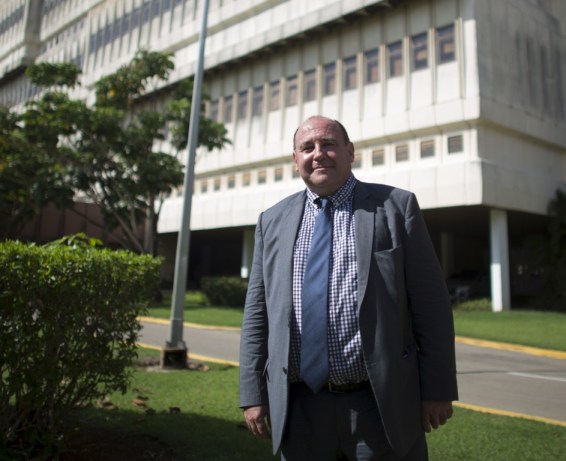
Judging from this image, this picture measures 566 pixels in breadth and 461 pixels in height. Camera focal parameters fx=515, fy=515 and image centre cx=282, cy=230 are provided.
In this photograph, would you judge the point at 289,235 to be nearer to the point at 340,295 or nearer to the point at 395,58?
the point at 340,295

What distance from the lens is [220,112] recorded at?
100 feet

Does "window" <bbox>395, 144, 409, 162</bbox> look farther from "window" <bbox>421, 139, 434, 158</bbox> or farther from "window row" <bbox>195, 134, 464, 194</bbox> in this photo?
"window" <bbox>421, 139, 434, 158</bbox>

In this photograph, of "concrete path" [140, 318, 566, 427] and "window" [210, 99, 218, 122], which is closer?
"concrete path" [140, 318, 566, 427]

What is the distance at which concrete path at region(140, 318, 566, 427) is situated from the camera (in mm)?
6477

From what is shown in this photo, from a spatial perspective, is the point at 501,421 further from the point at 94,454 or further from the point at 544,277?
the point at 544,277

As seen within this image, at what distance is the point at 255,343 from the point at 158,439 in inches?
99.4

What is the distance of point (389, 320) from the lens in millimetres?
2152

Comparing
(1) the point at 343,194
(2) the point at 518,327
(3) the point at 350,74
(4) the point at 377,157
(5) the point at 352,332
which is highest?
(3) the point at 350,74

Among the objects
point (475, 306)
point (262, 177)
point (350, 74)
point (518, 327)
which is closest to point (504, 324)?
point (518, 327)

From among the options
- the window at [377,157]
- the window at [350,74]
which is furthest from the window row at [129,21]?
the window at [377,157]

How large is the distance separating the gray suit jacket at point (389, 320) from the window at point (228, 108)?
28376mm

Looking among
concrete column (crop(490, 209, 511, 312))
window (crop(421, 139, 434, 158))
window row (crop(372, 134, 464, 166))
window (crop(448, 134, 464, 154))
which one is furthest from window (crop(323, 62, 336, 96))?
concrete column (crop(490, 209, 511, 312))

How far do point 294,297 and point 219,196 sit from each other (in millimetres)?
28573

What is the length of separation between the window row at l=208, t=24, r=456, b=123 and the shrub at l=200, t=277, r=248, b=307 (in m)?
9.59
